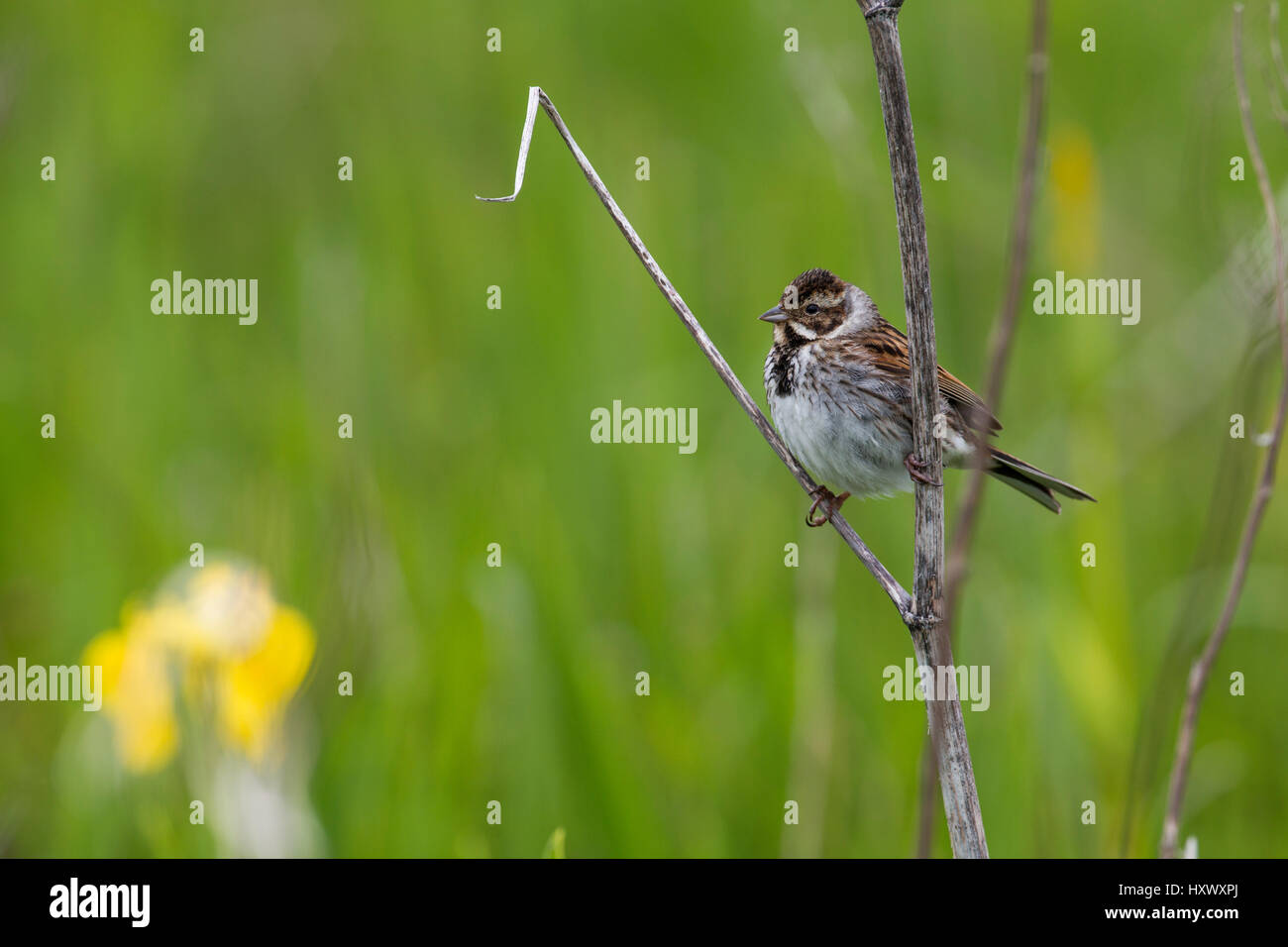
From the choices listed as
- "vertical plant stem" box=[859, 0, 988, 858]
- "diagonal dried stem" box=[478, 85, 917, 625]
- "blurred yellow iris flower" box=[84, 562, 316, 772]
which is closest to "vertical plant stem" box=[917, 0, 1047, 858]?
"vertical plant stem" box=[859, 0, 988, 858]

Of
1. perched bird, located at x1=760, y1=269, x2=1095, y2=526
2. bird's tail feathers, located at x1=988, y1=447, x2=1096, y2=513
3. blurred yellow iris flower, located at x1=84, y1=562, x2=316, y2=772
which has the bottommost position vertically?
blurred yellow iris flower, located at x1=84, y1=562, x2=316, y2=772

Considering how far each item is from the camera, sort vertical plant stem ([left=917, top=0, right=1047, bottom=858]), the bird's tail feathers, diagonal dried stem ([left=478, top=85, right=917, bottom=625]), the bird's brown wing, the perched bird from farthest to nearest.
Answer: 1. the bird's brown wing
2. the perched bird
3. the bird's tail feathers
4. diagonal dried stem ([left=478, top=85, right=917, bottom=625])
5. vertical plant stem ([left=917, top=0, right=1047, bottom=858])

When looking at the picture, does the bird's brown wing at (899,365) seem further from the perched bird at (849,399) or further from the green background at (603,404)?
the green background at (603,404)

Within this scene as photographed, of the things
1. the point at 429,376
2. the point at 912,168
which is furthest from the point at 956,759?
the point at 429,376

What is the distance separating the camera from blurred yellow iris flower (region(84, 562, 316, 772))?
302 centimetres

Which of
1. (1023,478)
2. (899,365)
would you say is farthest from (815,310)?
(1023,478)

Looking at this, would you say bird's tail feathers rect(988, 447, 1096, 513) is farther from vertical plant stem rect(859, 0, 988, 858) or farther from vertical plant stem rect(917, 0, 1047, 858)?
vertical plant stem rect(917, 0, 1047, 858)

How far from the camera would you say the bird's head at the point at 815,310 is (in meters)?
4.17

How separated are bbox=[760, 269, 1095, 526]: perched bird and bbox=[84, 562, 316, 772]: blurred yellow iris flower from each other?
1.49 metres

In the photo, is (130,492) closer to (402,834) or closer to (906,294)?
(402,834)

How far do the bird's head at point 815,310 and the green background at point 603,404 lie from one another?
0.28 m

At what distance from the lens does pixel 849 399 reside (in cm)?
397

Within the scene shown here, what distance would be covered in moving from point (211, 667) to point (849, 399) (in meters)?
1.97
